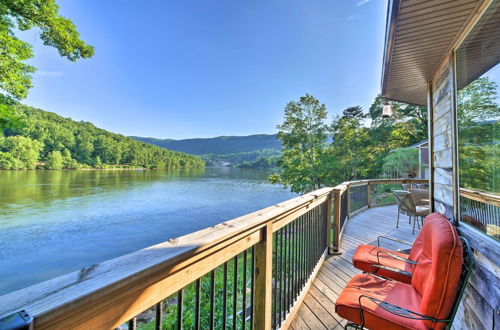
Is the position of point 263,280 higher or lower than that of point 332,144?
lower

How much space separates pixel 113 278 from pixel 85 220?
22.5m

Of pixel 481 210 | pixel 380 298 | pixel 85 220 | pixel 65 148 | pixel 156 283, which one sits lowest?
pixel 85 220

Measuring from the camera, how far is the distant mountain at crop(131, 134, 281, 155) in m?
95.2

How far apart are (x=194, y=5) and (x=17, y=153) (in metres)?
42.0

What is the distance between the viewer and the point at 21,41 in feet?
33.7

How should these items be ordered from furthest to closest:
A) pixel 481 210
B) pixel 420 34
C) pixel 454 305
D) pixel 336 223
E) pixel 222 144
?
pixel 222 144 → pixel 336 223 → pixel 420 34 → pixel 481 210 → pixel 454 305

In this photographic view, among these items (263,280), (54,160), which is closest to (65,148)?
(54,160)

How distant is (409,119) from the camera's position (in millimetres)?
18141

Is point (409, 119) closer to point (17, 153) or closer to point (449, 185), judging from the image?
point (449, 185)

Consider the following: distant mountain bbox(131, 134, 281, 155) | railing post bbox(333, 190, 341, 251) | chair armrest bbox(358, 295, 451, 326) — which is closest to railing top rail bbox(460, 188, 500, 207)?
chair armrest bbox(358, 295, 451, 326)

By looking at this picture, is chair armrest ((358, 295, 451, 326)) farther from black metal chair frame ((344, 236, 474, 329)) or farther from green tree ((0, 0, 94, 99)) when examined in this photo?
green tree ((0, 0, 94, 99))

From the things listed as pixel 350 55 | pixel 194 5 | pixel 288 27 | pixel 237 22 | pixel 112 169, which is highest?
pixel 194 5

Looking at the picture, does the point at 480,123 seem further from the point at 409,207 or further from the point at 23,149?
the point at 23,149

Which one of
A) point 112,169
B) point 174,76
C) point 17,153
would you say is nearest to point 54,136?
point 17,153
